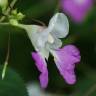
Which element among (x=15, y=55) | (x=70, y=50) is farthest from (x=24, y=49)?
(x=70, y=50)

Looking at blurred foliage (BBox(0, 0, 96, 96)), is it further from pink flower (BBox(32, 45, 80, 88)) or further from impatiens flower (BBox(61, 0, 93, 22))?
pink flower (BBox(32, 45, 80, 88))

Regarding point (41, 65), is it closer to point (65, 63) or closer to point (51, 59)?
point (65, 63)

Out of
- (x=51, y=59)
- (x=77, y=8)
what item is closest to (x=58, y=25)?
(x=51, y=59)

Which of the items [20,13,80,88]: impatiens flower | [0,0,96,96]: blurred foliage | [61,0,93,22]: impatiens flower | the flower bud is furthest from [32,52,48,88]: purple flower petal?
[61,0,93,22]: impatiens flower

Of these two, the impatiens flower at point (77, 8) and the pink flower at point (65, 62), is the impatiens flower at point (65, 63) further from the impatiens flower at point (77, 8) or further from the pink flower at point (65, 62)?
the impatiens flower at point (77, 8)

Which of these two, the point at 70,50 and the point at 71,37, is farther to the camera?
the point at 71,37

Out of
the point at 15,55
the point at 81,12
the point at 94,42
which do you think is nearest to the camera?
the point at 15,55

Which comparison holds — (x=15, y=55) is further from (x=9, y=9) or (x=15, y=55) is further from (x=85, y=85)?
(x=9, y=9)
